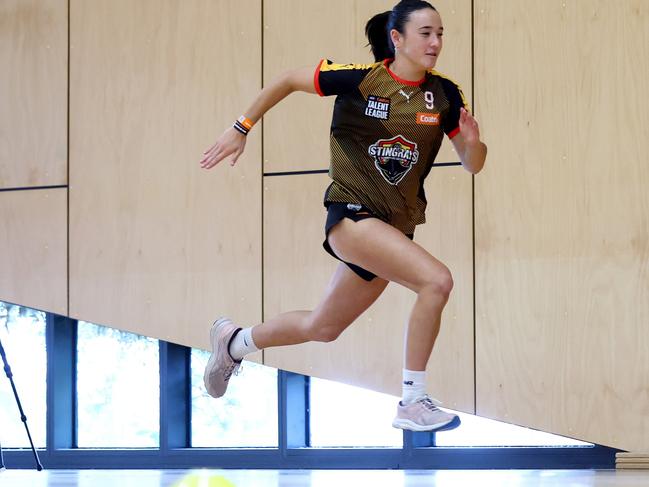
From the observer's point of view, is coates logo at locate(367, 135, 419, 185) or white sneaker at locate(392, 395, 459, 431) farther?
coates logo at locate(367, 135, 419, 185)

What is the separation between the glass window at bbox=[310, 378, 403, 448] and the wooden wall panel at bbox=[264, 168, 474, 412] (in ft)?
0.96

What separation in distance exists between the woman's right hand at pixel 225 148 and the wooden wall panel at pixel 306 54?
171 centimetres

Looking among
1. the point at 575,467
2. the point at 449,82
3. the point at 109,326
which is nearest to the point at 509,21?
the point at 449,82

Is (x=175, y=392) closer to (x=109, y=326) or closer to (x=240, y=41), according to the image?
(x=109, y=326)

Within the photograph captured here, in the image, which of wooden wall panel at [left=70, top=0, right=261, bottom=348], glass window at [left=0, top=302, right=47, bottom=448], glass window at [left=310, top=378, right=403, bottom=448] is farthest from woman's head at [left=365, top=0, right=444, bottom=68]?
glass window at [left=0, top=302, right=47, bottom=448]

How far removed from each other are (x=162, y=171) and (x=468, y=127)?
256cm

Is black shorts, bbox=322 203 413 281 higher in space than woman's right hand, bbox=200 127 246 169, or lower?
lower

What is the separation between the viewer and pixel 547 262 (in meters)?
4.95

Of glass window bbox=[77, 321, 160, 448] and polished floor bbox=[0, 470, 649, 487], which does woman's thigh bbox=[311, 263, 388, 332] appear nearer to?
polished floor bbox=[0, 470, 649, 487]

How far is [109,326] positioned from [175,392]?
21.5 inches

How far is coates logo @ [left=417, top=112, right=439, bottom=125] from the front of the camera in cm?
354

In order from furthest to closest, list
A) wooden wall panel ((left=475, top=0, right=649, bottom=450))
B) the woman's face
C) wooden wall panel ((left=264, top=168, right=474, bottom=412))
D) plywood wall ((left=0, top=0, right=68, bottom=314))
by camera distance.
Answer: plywood wall ((left=0, top=0, right=68, bottom=314)) → wooden wall panel ((left=264, top=168, right=474, bottom=412)) → wooden wall panel ((left=475, top=0, right=649, bottom=450)) → the woman's face

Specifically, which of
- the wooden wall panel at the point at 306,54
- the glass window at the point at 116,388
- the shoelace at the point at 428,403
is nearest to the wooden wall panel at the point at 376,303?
the wooden wall panel at the point at 306,54

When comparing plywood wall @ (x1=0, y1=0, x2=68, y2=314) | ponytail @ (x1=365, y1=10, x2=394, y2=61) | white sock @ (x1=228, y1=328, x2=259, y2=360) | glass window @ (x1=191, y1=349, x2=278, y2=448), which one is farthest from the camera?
plywood wall @ (x1=0, y1=0, x2=68, y2=314)
